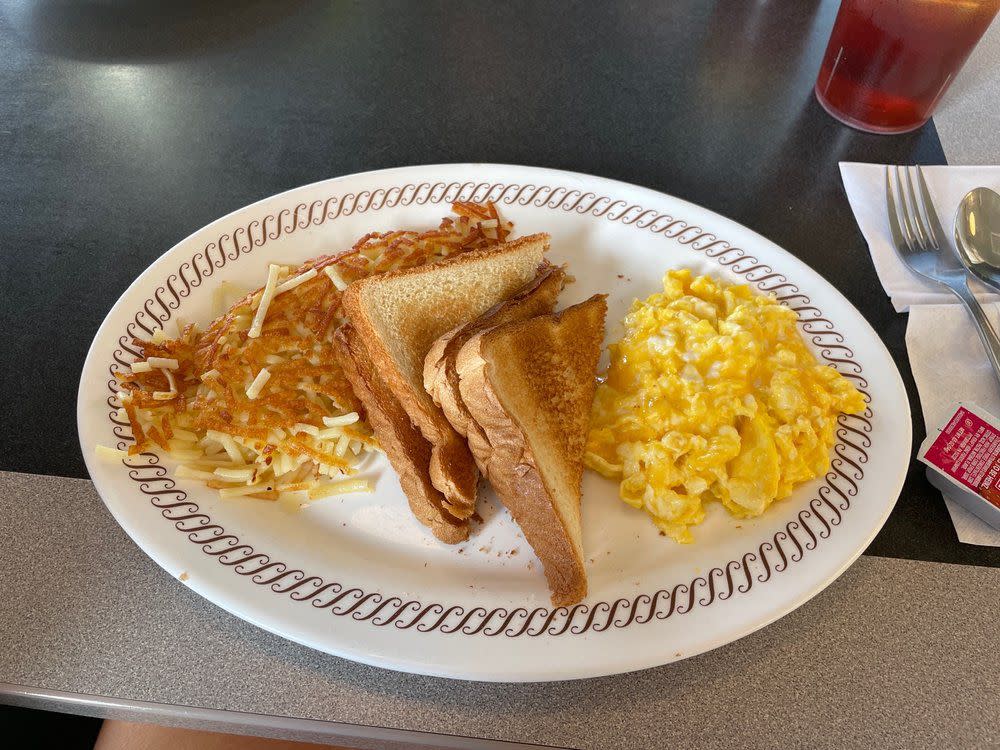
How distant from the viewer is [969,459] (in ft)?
5.11

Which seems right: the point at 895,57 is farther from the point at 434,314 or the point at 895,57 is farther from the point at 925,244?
the point at 434,314

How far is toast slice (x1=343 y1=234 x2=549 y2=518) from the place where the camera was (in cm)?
159

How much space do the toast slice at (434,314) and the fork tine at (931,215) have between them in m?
1.15

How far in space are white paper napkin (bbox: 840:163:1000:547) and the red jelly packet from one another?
0.05 m

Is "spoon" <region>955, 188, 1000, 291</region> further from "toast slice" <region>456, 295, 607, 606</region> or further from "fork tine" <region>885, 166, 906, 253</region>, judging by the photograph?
"toast slice" <region>456, 295, 607, 606</region>

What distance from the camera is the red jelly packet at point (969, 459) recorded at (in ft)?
5.01

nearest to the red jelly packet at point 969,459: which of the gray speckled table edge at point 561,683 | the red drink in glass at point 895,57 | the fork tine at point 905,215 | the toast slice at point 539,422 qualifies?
the gray speckled table edge at point 561,683

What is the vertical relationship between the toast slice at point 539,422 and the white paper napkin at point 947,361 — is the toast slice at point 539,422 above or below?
below

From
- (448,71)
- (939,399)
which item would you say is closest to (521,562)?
(939,399)

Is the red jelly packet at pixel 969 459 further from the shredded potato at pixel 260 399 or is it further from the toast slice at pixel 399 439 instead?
the shredded potato at pixel 260 399

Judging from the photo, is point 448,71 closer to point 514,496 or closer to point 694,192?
point 694,192

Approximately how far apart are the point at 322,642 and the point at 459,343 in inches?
27.8

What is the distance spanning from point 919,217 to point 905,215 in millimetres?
38

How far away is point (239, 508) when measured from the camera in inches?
62.6
